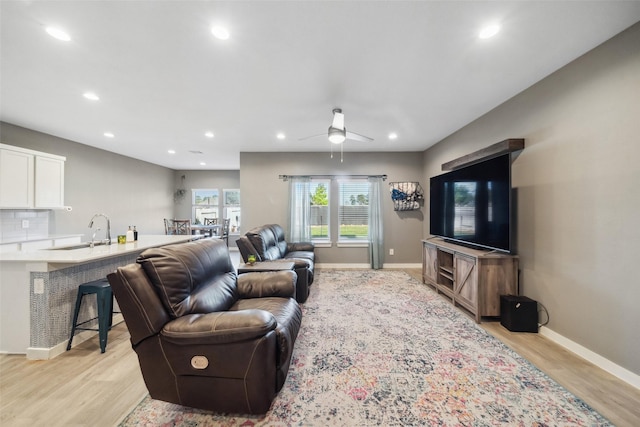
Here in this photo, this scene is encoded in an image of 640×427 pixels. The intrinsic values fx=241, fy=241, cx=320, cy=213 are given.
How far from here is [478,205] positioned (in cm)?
308

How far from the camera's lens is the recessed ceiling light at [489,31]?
1790 mm

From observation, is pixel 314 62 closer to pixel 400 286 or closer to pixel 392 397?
pixel 392 397

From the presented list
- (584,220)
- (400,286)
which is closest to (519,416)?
(584,220)

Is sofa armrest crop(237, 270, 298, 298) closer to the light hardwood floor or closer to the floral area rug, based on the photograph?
the floral area rug

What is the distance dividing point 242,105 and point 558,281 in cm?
401

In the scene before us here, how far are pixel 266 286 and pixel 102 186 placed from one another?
5.48 meters

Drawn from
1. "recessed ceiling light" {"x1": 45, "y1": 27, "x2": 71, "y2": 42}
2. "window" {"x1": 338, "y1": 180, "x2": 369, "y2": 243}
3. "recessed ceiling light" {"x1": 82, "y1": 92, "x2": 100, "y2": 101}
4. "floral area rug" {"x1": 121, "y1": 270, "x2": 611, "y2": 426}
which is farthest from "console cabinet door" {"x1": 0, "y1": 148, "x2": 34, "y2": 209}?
"window" {"x1": 338, "y1": 180, "x2": 369, "y2": 243}

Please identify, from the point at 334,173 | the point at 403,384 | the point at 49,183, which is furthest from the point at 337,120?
the point at 49,183

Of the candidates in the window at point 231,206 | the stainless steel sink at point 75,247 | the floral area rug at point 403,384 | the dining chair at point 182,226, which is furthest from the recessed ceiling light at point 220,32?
the window at point 231,206

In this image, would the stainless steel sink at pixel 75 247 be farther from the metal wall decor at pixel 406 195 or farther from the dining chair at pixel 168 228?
the metal wall decor at pixel 406 195

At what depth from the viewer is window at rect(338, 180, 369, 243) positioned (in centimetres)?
549

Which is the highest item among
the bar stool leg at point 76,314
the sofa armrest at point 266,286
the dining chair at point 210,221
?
the dining chair at point 210,221

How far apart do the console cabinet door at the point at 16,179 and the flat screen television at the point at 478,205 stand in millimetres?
6327

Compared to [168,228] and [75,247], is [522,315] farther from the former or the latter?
[168,228]
